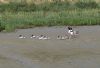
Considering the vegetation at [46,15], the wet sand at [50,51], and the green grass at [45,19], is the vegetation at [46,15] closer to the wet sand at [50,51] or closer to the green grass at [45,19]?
the green grass at [45,19]

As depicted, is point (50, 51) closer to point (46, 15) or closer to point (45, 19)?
point (45, 19)

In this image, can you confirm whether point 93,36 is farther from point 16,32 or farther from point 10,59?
point 10,59

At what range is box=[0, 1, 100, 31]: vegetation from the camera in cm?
2570

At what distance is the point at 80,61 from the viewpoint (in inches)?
581

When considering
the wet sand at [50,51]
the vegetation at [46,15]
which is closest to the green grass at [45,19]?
the vegetation at [46,15]

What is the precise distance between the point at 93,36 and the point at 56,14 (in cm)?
833

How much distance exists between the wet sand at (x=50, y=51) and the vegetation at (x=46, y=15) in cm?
278

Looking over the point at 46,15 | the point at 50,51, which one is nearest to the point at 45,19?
the point at 46,15

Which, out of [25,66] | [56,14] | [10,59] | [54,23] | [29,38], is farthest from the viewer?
[56,14]

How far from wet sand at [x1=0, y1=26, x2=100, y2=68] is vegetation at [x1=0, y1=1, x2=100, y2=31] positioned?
2778 mm

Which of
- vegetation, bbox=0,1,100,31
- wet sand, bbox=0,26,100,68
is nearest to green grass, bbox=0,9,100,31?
vegetation, bbox=0,1,100,31

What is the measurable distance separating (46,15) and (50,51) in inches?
479

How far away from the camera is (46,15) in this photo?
95.0ft

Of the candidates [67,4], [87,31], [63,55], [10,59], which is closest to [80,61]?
[63,55]
